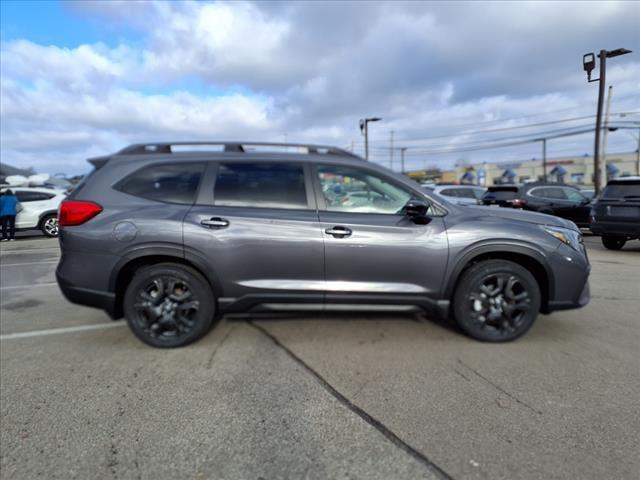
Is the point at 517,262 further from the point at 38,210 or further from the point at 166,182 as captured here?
the point at 38,210

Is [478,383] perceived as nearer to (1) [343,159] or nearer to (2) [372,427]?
(2) [372,427]

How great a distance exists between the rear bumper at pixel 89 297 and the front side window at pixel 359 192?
209 cm

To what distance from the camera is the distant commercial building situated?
71.6 m

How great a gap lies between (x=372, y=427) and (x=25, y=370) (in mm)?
2866

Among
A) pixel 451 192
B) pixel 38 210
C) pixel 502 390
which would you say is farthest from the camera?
pixel 451 192

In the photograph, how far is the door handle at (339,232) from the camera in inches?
148

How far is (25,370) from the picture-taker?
3.57m

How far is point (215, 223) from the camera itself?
12.4 ft

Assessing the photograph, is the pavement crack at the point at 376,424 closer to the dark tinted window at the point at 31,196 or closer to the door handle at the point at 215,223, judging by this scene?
the door handle at the point at 215,223

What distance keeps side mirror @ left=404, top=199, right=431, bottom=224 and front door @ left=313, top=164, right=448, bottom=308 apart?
0.05 metres

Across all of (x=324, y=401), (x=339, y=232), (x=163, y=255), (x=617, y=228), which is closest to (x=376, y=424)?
(x=324, y=401)

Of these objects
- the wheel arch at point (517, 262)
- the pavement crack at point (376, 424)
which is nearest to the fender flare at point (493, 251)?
the wheel arch at point (517, 262)

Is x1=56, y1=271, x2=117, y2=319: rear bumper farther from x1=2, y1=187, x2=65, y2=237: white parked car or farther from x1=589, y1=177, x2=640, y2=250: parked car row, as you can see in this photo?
x1=2, y1=187, x2=65, y2=237: white parked car

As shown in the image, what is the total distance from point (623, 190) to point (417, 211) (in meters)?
8.10
